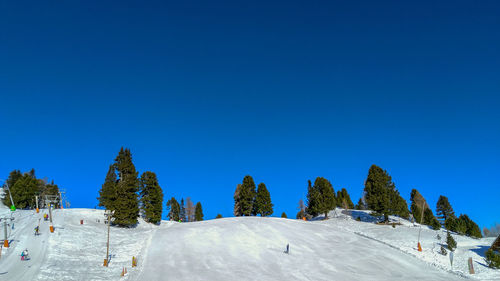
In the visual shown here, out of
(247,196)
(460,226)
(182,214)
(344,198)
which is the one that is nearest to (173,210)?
(182,214)

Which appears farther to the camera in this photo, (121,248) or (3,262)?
(121,248)

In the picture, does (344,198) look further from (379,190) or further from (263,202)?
(379,190)

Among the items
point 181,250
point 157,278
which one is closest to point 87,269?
point 157,278

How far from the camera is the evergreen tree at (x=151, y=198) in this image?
218ft

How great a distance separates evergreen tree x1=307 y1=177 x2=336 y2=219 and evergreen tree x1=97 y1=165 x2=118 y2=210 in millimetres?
48254

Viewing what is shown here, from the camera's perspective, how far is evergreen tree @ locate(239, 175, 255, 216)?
8350 centimetres

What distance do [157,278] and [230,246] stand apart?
16489 millimetres

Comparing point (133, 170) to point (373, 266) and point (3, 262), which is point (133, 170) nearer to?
point (3, 262)

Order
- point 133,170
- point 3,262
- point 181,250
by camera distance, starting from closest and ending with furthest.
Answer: point 3,262
point 181,250
point 133,170

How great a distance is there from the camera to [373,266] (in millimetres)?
36125

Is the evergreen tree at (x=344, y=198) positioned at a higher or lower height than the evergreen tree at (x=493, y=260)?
higher

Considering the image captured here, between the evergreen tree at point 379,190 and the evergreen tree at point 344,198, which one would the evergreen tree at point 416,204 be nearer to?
the evergreen tree at point 379,190

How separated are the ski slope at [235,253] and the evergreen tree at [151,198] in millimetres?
9789

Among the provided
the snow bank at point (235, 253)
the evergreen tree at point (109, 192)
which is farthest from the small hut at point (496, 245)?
the evergreen tree at point (109, 192)
